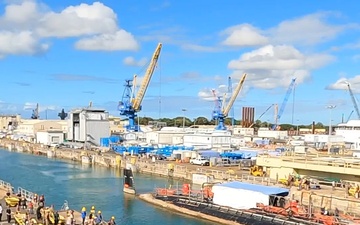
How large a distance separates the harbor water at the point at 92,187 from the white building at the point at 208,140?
1307cm

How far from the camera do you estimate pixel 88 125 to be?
7019 centimetres

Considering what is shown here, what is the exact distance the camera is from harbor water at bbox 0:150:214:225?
24.7 meters

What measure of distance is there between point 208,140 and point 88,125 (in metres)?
22.3

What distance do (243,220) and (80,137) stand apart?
5286 centimetres

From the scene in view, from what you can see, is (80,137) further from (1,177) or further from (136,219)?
(136,219)

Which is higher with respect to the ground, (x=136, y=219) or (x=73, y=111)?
(x=73, y=111)

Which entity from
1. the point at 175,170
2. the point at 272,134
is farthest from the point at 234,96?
the point at 175,170

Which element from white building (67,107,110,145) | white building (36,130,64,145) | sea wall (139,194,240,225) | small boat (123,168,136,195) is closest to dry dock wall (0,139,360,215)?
white building (36,130,64,145)

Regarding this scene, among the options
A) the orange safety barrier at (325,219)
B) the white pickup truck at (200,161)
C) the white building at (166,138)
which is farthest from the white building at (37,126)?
the orange safety barrier at (325,219)

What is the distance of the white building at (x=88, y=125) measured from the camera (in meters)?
70.1

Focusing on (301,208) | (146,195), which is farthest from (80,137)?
(301,208)

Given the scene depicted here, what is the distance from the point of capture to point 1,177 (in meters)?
39.4

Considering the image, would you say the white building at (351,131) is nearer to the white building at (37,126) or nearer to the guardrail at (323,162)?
the guardrail at (323,162)

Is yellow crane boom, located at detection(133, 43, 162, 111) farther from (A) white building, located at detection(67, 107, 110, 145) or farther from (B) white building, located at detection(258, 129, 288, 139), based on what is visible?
(B) white building, located at detection(258, 129, 288, 139)
